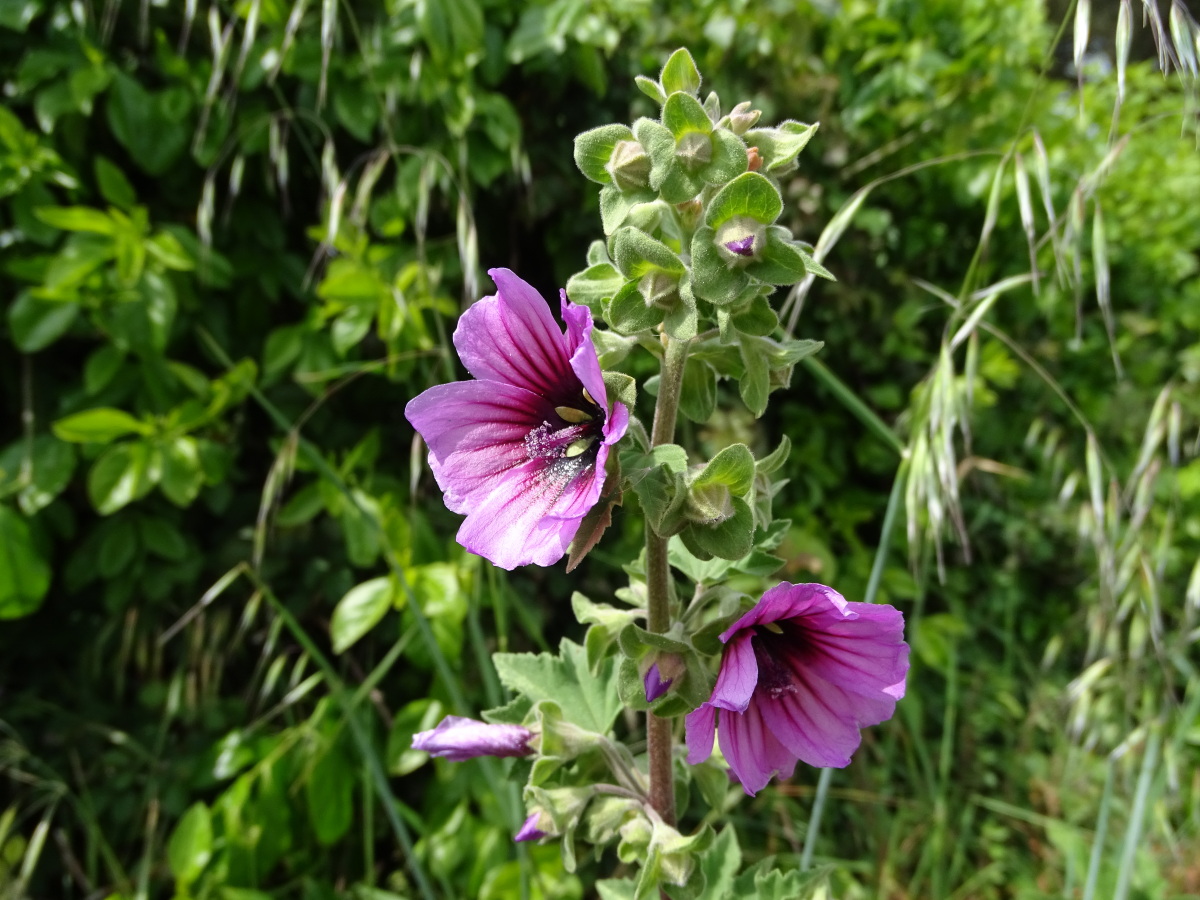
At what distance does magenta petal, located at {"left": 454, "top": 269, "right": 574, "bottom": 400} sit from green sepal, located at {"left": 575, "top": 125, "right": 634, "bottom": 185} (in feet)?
0.43

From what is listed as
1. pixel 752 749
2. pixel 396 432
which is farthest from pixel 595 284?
pixel 396 432

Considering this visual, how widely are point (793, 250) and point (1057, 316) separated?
2301mm

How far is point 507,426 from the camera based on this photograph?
0.79 metres

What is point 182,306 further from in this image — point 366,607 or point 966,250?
point 966,250

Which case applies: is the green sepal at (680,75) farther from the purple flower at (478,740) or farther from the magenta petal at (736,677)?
the purple flower at (478,740)

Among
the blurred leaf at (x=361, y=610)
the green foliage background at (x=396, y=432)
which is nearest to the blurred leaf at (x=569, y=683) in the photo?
the green foliage background at (x=396, y=432)

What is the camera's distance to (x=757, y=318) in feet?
2.29

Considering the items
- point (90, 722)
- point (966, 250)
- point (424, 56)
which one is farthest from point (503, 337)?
point (966, 250)

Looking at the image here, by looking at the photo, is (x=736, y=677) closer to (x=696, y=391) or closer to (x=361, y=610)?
(x=696, y=391)

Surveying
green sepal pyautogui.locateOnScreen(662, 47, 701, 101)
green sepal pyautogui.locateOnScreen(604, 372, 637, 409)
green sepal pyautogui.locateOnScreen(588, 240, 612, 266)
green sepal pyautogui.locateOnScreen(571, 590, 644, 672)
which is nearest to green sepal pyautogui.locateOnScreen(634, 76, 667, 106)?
green sepal pyautogui.locateOnScreen(662, 47, 701, 101)

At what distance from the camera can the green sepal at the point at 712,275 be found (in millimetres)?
655

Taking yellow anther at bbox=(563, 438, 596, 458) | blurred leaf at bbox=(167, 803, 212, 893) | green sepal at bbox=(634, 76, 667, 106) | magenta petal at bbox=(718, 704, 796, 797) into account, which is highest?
green sepal at bbox=(634, 76, 667, 106)

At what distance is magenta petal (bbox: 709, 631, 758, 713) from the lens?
2.08ft

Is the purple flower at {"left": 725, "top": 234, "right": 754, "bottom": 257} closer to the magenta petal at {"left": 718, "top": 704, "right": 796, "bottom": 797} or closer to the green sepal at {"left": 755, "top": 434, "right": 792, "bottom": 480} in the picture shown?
the green sepal at {"left": 755, "top": 434, "right": 792, "bottom": 480}
